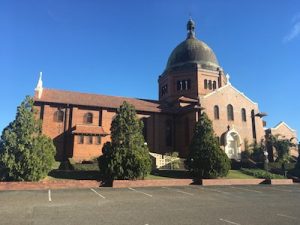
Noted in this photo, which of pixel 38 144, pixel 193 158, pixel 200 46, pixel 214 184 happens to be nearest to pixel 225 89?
pixel 200 46

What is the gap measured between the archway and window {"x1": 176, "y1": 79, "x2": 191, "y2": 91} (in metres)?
11.9

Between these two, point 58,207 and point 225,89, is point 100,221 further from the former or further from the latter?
point 225,89

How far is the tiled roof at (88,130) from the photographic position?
36.7 m

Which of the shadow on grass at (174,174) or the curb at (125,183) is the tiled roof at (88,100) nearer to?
the shadow on grass at (174,174)

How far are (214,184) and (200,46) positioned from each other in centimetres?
3326

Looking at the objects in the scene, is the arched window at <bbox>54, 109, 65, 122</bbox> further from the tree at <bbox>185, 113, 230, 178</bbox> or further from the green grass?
the green grass

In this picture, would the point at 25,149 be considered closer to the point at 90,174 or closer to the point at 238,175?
the point at 90,174

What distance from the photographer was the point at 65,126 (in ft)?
127

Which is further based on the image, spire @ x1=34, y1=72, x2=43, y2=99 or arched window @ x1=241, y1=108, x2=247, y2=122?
arched window @ x1=241, y1=108, x2=247, y2=122

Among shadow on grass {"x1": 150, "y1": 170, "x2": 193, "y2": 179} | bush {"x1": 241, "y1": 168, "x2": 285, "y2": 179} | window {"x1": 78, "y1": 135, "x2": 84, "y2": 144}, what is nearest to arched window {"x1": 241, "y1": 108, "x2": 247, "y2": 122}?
bush {"x1": 241, "y1": 168, "x2": 285, "y2": 179}

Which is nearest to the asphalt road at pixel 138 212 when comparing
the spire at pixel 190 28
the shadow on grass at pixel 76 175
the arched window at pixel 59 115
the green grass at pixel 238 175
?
the shadow on grass at pixel 76 175

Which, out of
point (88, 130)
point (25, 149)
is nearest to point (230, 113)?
point (88, 130)

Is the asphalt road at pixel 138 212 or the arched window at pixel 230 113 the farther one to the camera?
the arched window at pixel 230 113

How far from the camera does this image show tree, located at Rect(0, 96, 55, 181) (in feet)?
70.9
